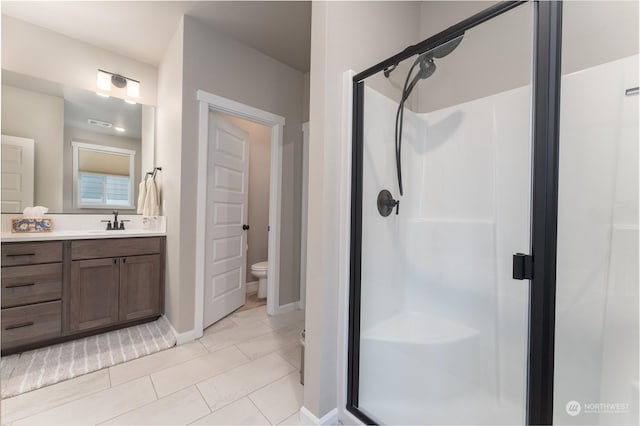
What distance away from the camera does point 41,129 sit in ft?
7.41

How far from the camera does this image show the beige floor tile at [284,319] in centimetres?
250

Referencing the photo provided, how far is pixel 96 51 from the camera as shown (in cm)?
246

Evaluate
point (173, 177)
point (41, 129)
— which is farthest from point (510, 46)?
point (41, 129)

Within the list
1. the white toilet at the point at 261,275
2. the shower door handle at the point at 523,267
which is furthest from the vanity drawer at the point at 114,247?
the shower door handle at the point at 523,267

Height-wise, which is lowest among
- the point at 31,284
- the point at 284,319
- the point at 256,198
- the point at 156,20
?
the point at 284,319

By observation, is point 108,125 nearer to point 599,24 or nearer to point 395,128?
point 395,128

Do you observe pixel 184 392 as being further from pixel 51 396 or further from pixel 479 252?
pixel 479 252

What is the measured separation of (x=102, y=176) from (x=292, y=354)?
246cm

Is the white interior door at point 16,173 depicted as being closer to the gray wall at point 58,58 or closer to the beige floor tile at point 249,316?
the gray wall at point 58,58

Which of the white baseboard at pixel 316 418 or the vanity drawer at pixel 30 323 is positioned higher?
the vanity drawer at pixel 30 323

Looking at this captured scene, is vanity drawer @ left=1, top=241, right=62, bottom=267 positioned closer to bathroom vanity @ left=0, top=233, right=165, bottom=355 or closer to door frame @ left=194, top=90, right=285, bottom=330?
bathroom vanity @ left=0, top=233, right=165, bottom=355

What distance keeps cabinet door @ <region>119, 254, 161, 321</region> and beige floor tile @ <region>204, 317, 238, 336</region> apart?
1.67 feet

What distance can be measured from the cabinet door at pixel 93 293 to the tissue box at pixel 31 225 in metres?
0.53

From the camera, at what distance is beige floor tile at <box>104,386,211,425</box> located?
132 centimetres
